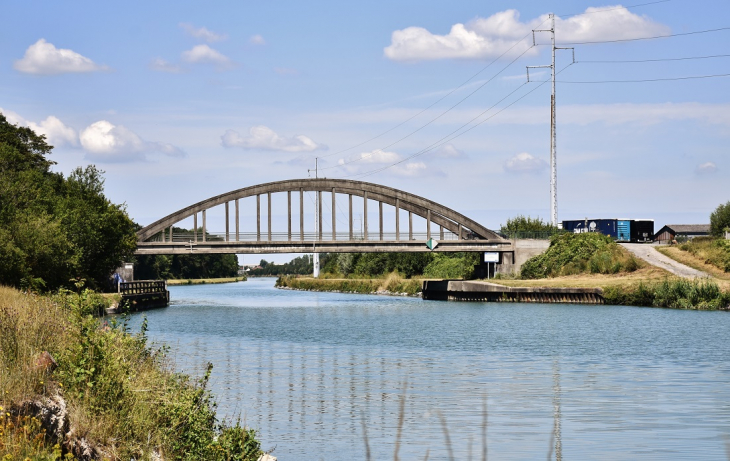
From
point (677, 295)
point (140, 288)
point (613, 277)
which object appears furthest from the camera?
point (140, 288)

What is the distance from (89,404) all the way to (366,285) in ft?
333

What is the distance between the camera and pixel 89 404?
12.8 meters

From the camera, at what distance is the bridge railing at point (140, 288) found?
76.8m

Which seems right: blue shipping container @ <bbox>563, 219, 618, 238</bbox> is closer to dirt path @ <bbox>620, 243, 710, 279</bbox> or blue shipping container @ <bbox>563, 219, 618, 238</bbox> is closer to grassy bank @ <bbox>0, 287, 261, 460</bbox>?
dirt path @ <bbox>620, 243, 710, 279</bbox>

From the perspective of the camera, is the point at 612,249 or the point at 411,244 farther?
the point at 411,244

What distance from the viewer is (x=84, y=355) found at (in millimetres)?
14070

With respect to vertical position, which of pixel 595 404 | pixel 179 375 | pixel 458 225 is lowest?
pixel 595 404

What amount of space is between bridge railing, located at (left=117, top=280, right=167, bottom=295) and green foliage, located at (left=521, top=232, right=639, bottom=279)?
36712 mm

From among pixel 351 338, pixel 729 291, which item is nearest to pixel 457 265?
pixel 729 291

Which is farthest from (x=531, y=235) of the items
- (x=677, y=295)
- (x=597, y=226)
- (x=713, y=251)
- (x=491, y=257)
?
(x=677, y=295)

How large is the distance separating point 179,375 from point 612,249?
6767 cm

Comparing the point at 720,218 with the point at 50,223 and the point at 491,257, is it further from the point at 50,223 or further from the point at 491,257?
the point at 50,223

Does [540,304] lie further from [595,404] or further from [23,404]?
[23,404]

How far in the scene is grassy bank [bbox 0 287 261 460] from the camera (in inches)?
446
